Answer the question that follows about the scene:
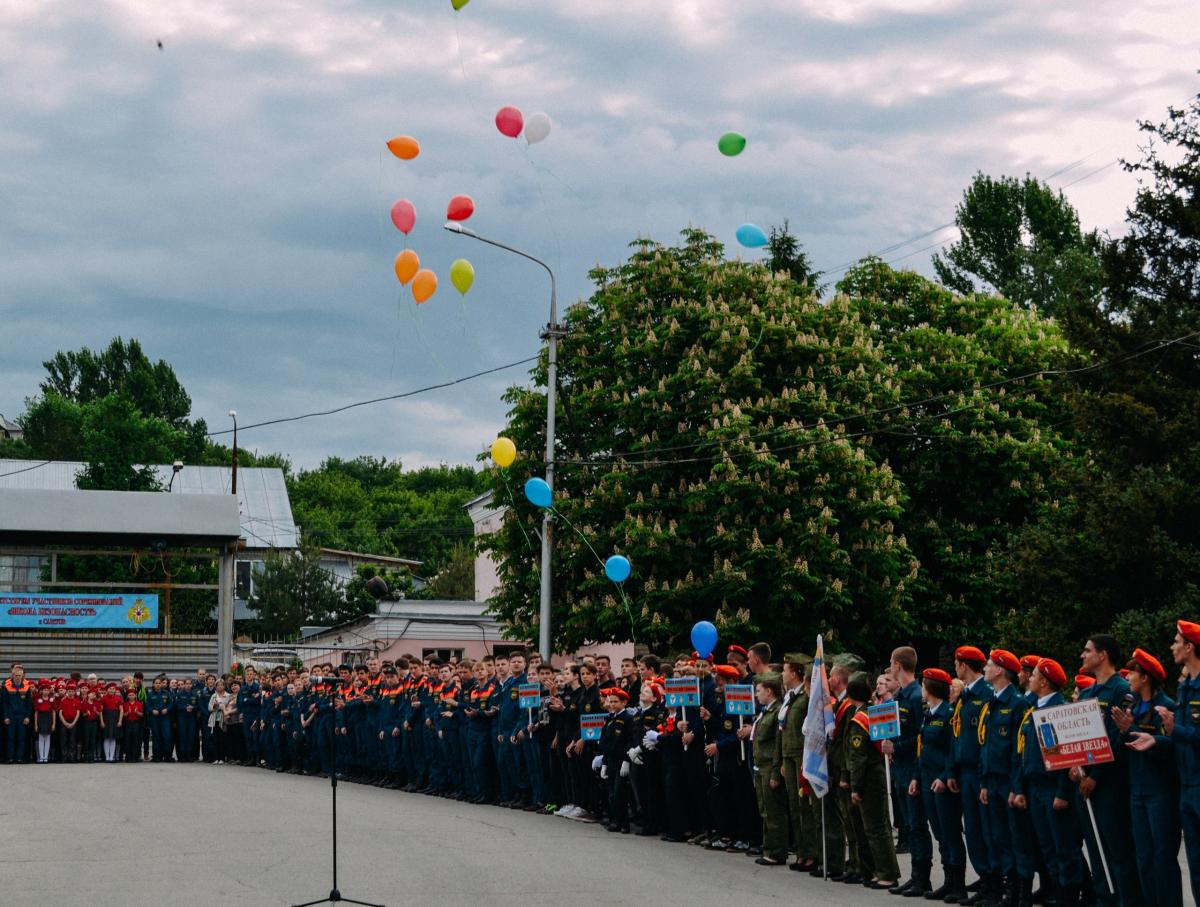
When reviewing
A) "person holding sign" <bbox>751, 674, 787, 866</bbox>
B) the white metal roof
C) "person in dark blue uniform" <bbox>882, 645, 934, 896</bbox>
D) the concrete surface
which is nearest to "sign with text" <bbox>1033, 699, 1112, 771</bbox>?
"person in dark blue uniform" <bbox>882, 645, 934, 896</bbox>

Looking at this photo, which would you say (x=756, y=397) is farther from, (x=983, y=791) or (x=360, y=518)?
(x=360, y=518)

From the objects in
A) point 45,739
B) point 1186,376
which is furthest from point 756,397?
point 45,739

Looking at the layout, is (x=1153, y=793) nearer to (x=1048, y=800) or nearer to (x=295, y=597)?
(x=1048, y=800)

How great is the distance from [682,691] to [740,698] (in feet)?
2.76

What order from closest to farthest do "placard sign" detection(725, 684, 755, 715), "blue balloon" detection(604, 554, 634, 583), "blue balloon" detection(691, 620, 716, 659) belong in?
"placard sign" detection(725, 684, 755, 715)
"blue balloon" detection(691, 620, 716, 659)
"blue balloon" detection(604, 554, 634, 583)

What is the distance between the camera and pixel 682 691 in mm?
15445

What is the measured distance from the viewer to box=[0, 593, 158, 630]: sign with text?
118 ft

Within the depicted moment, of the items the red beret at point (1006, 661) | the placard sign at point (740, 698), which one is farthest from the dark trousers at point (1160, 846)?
the placard sign at point (740, 698)

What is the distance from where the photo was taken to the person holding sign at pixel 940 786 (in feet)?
38.9

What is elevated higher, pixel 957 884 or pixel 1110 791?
pixel 1110 791

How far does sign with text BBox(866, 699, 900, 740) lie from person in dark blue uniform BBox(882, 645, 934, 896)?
101 mm

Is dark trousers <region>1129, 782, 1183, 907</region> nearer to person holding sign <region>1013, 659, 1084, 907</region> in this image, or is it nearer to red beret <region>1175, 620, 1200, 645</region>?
person holding sign <region>1013, 659, 1084, 907</region>

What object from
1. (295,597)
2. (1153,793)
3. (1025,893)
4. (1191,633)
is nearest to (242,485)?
(295,597)

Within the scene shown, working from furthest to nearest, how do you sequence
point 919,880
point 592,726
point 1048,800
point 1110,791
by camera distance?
1. point 592,726
2. point 919,880
3. point 1048,800
4. point 1110,791
